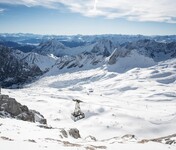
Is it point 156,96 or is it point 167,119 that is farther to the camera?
point 156,96

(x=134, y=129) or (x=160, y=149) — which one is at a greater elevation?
(x=160, y=149)

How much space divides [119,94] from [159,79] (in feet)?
153

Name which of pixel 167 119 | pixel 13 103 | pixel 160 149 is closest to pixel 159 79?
pixel 167 119

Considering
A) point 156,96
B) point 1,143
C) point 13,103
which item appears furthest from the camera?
point 156,96

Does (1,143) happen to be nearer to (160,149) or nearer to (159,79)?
(160,149)

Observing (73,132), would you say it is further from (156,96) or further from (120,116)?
(156,96)

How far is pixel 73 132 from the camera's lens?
39.0 metres

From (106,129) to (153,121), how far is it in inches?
430

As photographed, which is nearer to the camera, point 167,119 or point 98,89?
point 167,119

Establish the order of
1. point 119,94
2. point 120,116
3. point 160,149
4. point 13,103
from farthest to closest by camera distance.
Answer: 1. point 119,94
2. point 120,116
3. point 13,103
4. point 160,149

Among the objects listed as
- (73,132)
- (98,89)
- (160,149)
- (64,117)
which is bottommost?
(98,89)

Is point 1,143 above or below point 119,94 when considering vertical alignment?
above

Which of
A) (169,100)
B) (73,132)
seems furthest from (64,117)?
(169,100)

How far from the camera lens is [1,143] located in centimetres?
1928
